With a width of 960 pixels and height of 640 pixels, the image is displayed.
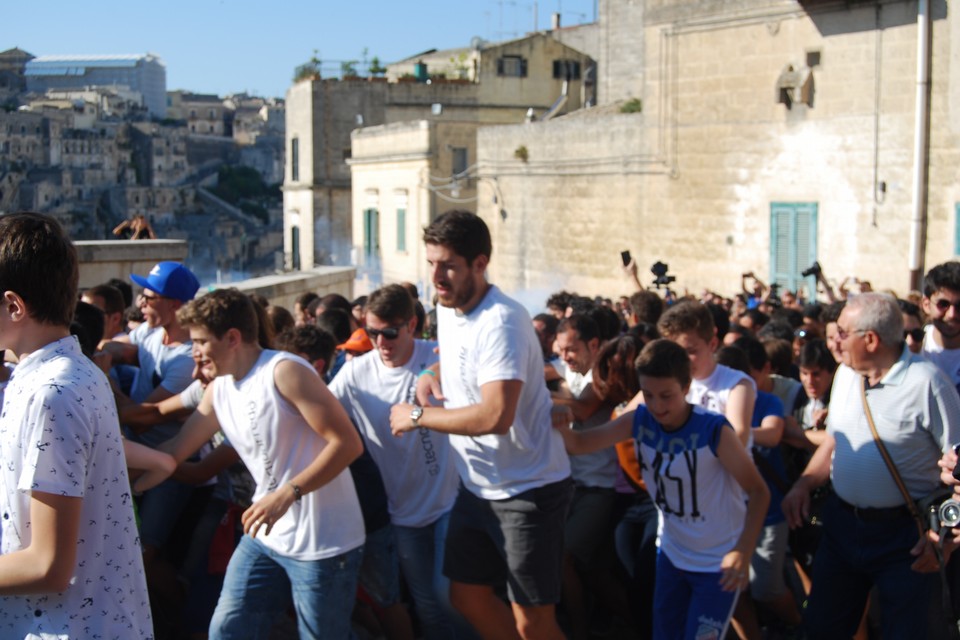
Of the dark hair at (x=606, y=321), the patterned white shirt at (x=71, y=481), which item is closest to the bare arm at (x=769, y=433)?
the dark hair at (x=606, y=321)

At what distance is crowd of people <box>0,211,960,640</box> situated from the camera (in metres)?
2.73

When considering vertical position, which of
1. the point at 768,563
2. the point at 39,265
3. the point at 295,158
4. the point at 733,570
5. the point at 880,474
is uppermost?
the point at 295,158

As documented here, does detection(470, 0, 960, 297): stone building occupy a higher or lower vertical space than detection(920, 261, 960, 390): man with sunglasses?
higher

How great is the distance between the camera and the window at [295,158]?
38.7 metres

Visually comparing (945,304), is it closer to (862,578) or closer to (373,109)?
(862,578)

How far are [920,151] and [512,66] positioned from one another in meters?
21.4

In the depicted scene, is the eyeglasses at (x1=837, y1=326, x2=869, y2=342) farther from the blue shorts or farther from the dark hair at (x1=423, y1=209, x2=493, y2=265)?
the dark hair at (x1=423, y1=209, x2=493, y2=265)

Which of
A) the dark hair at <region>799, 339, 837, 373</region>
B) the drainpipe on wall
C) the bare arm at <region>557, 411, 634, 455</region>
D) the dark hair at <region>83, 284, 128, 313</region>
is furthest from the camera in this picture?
the drainpipe on wall

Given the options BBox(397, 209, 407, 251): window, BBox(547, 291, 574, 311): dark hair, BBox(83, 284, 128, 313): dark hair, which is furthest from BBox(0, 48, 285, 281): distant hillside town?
BBox(83, 284, 128, 313): dark hair

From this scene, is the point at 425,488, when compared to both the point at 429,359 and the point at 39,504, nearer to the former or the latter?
the point at 429,359

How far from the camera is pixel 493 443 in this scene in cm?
426

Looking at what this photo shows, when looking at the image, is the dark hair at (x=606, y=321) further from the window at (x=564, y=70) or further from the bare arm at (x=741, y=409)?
the window at (x=564, y=70)

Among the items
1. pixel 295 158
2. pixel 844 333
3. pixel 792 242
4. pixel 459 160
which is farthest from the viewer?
pixel 295 158

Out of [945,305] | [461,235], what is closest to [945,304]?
[945,305]
